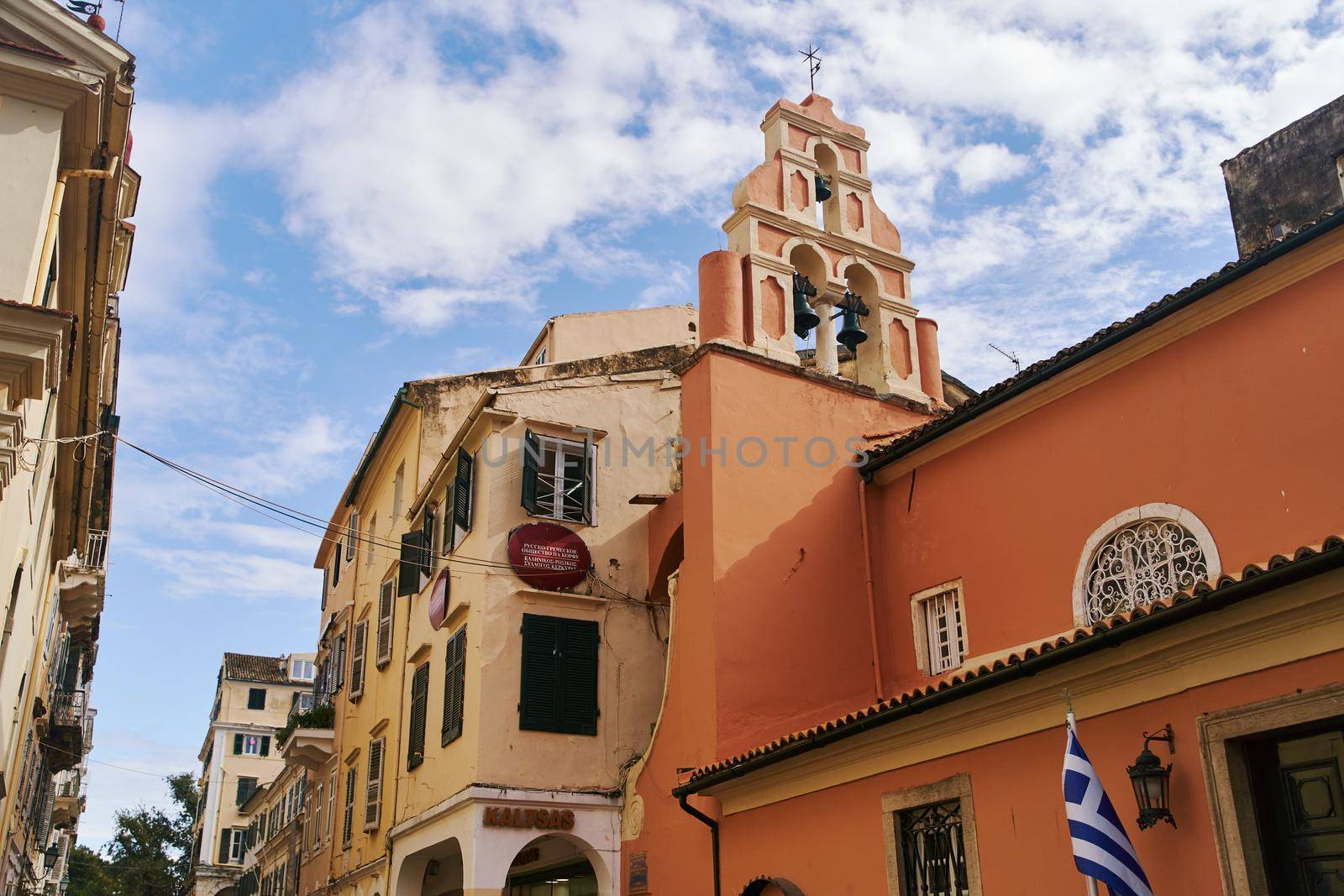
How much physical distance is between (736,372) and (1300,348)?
6.60m

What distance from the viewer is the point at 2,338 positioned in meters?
7.81

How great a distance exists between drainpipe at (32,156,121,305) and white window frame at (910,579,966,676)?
9.47 metres

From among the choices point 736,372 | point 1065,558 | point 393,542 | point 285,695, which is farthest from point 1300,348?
point 285,695

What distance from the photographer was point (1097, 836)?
7355 mm

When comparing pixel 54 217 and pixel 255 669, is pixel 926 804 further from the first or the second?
pixel 255 669

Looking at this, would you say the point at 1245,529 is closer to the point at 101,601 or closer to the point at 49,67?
the point at 49,67

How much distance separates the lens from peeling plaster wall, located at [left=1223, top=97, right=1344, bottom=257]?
1738 centimetres

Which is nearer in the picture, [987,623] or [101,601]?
[987,623]

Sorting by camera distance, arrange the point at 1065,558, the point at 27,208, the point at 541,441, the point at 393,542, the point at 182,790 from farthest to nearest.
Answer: the point at 182,790 < the point at 393,542 < the point at 541,441 < the point at 1065,558 < the point at 27,208

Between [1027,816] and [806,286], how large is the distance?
895cm

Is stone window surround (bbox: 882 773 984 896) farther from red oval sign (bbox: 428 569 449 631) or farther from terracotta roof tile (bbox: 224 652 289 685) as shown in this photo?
terracotta roof tile (bbox: 224 652 289 685)

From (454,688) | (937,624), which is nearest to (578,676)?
(454,688)

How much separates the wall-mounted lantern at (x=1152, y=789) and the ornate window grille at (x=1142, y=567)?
3.15 metres

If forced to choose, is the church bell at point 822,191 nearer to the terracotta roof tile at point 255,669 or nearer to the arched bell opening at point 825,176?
the arched bell opening at point 825,176
